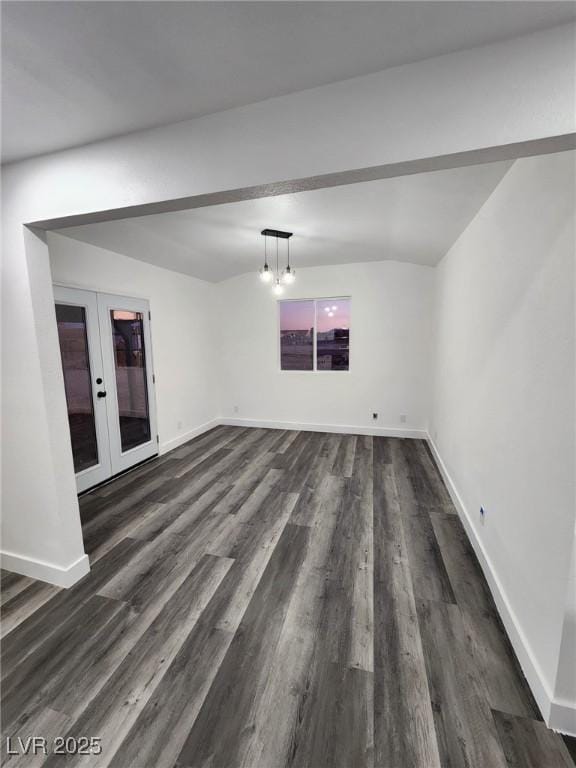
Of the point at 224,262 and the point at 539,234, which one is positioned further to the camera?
the point at 224,262

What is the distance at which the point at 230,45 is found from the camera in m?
1.07

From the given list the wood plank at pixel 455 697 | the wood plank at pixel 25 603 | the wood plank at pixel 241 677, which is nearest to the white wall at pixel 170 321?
the wood plank at pixel 25 603

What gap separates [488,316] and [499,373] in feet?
1.55

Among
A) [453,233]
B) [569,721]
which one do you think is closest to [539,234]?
[453,233]

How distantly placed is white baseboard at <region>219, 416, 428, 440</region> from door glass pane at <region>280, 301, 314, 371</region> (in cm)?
97

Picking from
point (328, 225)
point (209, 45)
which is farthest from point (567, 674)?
point (328, 225)

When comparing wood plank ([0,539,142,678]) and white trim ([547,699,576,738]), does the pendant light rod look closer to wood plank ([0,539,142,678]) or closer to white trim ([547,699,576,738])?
wood plank ([0,539,142,678])

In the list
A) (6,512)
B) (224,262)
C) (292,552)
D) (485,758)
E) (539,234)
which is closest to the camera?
(485,758)

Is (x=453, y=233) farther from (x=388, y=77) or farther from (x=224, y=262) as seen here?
(x=224, y=262)

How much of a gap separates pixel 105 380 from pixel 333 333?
→ 326cm

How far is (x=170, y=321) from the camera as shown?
14.5 ft

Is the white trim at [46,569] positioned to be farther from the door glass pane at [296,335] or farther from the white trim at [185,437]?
the door glass pane at [296,335]

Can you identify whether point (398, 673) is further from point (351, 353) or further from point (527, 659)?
point (351, 353)

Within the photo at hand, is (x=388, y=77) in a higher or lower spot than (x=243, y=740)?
higher
